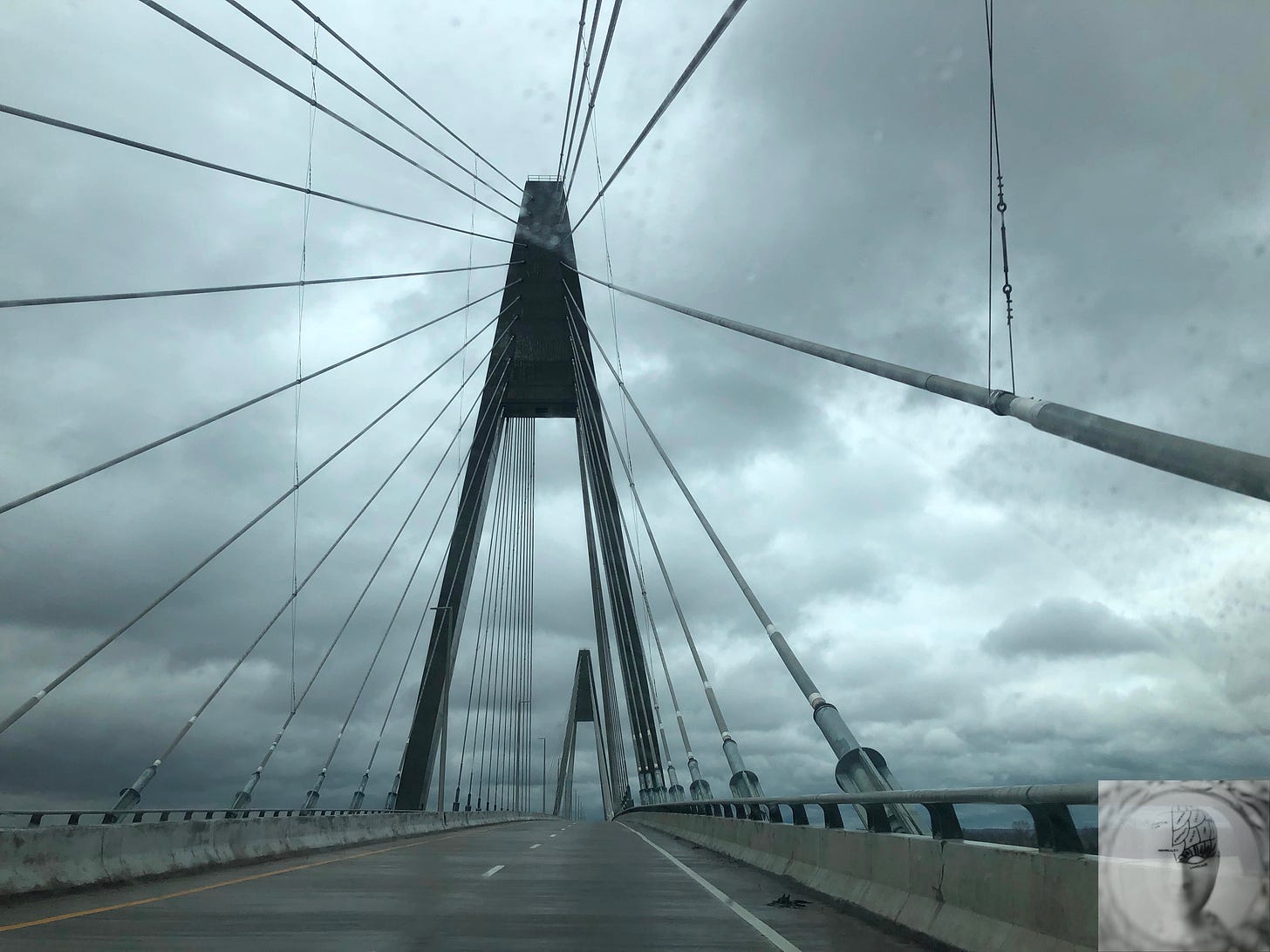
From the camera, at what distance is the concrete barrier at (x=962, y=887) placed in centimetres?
629

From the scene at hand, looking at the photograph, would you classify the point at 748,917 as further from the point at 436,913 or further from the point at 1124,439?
the point at 1124,439

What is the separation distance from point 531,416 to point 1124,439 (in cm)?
3787

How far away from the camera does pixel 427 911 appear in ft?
35.9

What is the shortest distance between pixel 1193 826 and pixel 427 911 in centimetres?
735

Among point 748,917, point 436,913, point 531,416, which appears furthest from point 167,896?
point 531,416

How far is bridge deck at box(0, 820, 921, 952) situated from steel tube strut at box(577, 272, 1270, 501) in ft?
12.3

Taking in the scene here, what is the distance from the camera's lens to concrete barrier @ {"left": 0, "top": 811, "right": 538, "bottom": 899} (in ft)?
39.1

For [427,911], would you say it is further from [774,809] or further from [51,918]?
[774,809]

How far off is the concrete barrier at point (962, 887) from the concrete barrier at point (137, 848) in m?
7.38

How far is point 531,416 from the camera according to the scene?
42.9m

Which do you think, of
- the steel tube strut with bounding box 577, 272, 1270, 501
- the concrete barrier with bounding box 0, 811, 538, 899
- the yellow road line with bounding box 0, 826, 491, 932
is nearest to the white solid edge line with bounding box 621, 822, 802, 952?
the steel tube strut with bounding box 577, 272, 1270, 501

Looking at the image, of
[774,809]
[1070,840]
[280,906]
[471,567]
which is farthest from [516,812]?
[1070,840]

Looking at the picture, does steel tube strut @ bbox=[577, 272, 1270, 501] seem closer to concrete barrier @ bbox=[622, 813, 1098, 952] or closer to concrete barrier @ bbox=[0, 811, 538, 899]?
concrete barrier @ bbox=[622, 813, 1098, 952]

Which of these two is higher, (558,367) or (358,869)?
(558,367)
